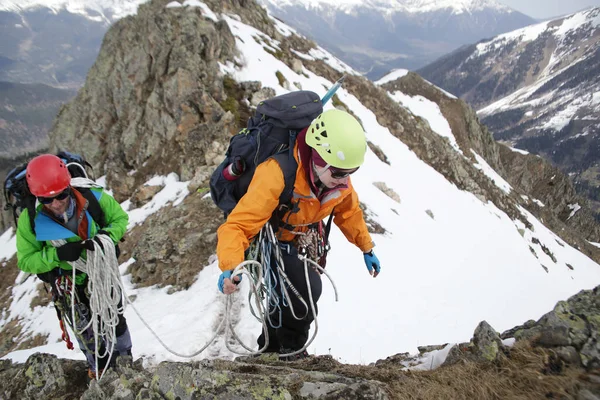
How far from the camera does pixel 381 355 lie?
709 centimetres

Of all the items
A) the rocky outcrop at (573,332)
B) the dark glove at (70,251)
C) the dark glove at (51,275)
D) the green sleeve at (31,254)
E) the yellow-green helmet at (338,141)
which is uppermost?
the yellow-green helmet at (338,141)

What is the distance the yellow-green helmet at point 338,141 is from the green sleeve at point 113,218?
295 centimetres

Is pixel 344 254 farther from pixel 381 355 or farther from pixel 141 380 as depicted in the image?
pixel 141 380

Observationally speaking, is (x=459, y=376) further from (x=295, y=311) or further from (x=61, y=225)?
(x=61, y=225)

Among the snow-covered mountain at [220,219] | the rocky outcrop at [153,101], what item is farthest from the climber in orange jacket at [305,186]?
the rocky outcrop at [153,101]

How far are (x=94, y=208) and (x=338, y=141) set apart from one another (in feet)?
11.1

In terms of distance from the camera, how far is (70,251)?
13.6 ft

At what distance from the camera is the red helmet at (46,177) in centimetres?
377

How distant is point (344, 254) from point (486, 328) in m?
6.80

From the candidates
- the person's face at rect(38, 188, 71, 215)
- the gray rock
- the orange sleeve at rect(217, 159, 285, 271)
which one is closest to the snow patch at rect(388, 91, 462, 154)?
the gray rock

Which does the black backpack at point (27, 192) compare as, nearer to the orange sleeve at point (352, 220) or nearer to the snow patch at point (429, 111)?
the orange sleeve at point (352, 220)

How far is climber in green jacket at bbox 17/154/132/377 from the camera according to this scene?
3844 mm

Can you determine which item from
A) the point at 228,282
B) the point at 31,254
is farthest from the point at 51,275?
the point at 228,282

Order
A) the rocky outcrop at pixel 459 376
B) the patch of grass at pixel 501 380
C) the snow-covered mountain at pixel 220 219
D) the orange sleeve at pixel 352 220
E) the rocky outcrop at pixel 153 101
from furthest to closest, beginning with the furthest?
the rocky outcrop at pixel 153 101 < the snow-covered mountain at pixel 220 219 < the orange sleeve at pixel 352 220 < the rocky outcrop at pixel 459 376 < the patch of grass at pixel 501 380
